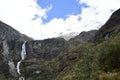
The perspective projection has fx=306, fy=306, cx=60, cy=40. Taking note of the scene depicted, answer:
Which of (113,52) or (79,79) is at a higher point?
(113,52)

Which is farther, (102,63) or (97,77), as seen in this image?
(102,63)

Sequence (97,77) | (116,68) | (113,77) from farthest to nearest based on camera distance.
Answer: (116,68), (97,77), (113,77)

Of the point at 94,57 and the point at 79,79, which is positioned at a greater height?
the point at 94,57

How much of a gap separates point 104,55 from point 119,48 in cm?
683

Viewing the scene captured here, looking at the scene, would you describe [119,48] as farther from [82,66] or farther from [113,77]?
[113,77]

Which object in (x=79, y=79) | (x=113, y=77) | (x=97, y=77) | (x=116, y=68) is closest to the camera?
(x=113, y=77)

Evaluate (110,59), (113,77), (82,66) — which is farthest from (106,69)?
(113,77)

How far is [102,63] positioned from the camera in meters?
105

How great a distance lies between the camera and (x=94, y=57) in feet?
356

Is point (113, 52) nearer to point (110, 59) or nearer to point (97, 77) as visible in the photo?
point (110, 59)

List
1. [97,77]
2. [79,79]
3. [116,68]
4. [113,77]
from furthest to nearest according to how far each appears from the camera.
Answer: [79,79] → [116,68] → [97,77] → [113,77]

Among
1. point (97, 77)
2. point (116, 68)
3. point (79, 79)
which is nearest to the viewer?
point (97, 77)

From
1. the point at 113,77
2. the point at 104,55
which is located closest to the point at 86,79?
the point at 104,55

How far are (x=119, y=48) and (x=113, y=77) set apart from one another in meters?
23.6
